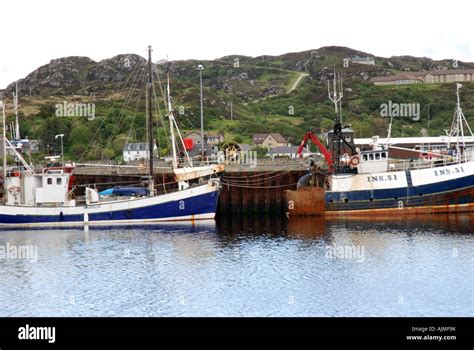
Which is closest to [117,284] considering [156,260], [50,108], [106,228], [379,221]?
[156,260]

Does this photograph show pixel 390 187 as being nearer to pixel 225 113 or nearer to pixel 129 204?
pixel 129 204

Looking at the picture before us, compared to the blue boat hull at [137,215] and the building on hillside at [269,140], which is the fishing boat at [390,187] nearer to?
the blue boat hull at [137,215]

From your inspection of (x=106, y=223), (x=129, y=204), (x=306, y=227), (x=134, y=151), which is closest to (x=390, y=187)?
(x=306, y=227)

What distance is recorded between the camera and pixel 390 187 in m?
64.9

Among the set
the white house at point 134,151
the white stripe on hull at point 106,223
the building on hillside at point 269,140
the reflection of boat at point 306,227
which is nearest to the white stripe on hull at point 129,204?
the white stripe on hull at point 106,223

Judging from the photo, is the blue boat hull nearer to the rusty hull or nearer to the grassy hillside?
the rusty hull

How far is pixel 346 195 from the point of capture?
216 ft

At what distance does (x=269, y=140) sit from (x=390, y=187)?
55664 millimetres

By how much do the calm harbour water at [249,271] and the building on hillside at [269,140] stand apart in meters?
57.7

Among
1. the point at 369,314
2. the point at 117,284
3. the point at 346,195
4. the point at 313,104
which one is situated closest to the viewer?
the point at 369,314

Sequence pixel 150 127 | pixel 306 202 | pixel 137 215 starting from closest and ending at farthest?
1. pixel 137 215
2. pixel 150 127
3. pixel 306 202
